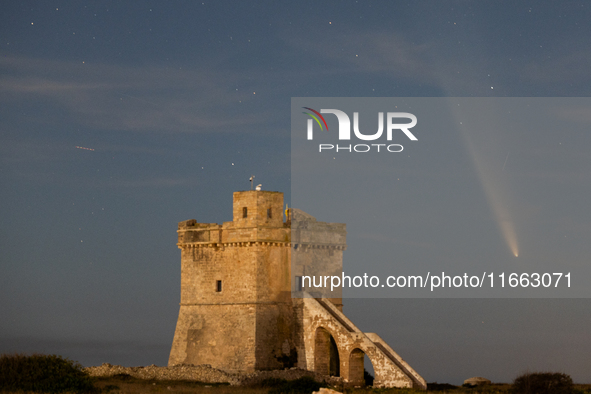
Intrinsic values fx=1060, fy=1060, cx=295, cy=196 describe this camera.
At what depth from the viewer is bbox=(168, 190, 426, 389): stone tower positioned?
5000cm


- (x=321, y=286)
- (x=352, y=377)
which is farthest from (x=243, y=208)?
(x=352, y=377)

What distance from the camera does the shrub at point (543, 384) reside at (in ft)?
150

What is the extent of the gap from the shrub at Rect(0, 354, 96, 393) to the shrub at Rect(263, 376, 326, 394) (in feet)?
25.5

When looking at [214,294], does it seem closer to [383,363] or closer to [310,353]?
[310,353]

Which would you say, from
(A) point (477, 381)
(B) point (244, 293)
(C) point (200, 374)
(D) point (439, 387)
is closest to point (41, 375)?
(C) point (200, 374)

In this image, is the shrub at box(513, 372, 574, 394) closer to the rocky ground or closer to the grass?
the grass

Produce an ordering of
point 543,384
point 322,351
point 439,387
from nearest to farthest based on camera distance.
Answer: point 543,384 < point 439,387 < point 322,351

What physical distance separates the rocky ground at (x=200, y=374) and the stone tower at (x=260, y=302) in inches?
62.6

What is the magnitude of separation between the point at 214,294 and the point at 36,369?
10242mm

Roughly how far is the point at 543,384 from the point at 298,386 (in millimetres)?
10676

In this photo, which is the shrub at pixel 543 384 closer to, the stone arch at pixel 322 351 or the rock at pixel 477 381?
the rock at pixel 477 381

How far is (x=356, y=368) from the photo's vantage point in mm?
49312

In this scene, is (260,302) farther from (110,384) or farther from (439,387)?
(439,387)

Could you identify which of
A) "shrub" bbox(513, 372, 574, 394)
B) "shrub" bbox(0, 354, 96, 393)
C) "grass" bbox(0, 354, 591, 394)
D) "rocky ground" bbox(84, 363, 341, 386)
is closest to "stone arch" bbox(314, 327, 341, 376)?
"rocky ground" bbox(84, 363, 341, 386)
